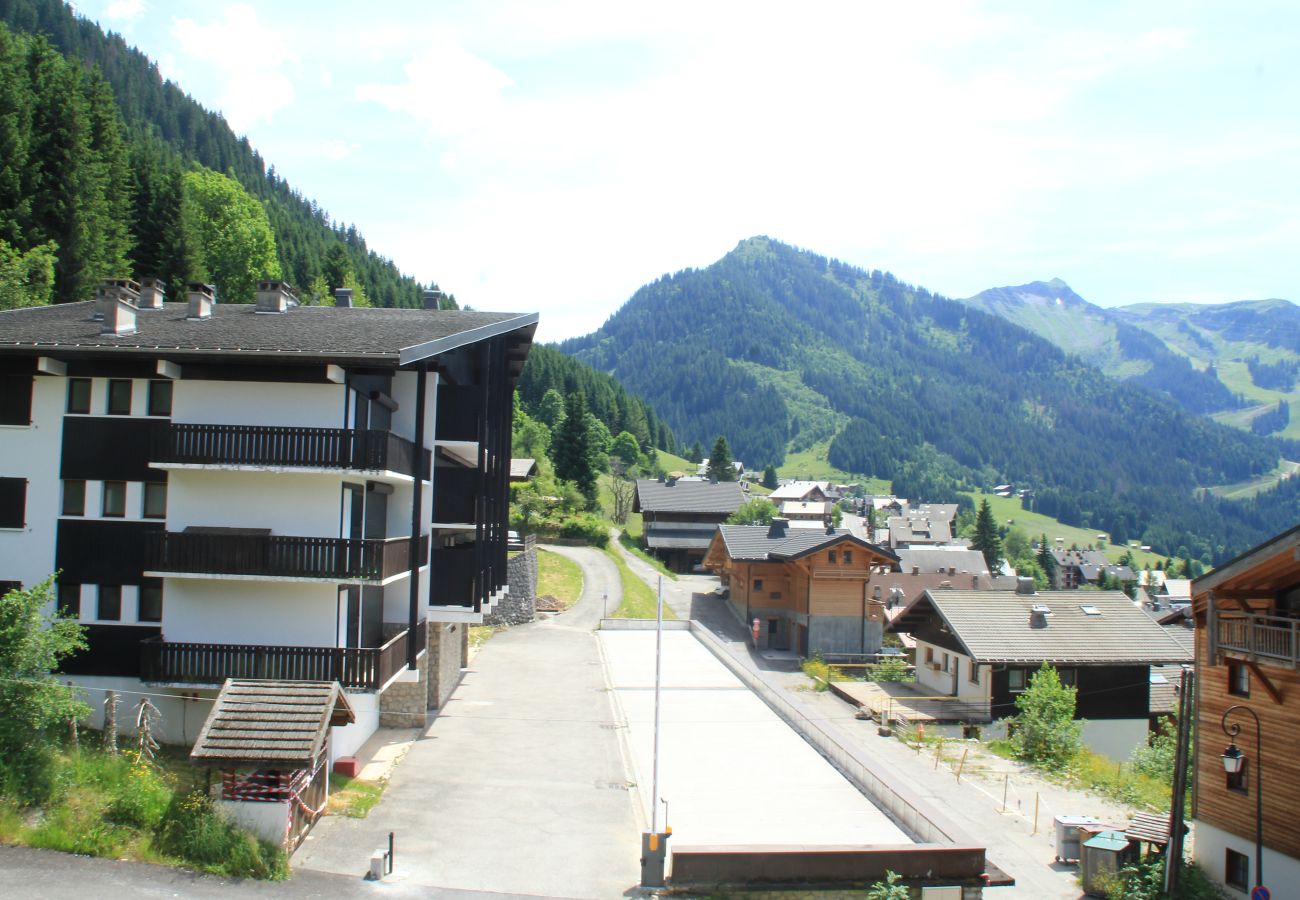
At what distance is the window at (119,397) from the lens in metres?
21.5

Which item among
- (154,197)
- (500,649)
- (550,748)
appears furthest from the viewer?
(154,197)

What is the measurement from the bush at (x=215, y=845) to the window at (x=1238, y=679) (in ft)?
65.0

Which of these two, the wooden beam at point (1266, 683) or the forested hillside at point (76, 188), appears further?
the forested hillside at point (76, 188)

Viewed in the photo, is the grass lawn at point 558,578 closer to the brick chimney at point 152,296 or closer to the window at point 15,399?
the brick chimney at point 152,296

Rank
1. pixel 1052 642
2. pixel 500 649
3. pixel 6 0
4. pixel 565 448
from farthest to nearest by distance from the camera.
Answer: pixel 6 0, pixel 565 448, pixel 500 649, pixel 1052 642

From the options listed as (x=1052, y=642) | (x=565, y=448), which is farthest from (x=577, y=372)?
(x=1052, y=642)

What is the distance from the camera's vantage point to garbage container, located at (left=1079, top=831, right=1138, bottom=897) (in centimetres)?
1961

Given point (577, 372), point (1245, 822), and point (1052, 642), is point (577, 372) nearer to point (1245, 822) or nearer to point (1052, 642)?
point (1052, 642)

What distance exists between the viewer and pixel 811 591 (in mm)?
52156

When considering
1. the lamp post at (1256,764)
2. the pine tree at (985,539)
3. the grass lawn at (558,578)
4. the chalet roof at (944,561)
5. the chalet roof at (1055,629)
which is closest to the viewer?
the lamp post at (1256,764)

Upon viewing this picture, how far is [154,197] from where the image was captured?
61.9 metres

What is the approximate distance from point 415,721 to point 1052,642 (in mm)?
26933

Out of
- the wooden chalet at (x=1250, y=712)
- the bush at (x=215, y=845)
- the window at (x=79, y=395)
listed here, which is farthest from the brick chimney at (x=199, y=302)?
the wooden chalet at (x=1250, y=712)

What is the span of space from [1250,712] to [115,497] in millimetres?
25919
